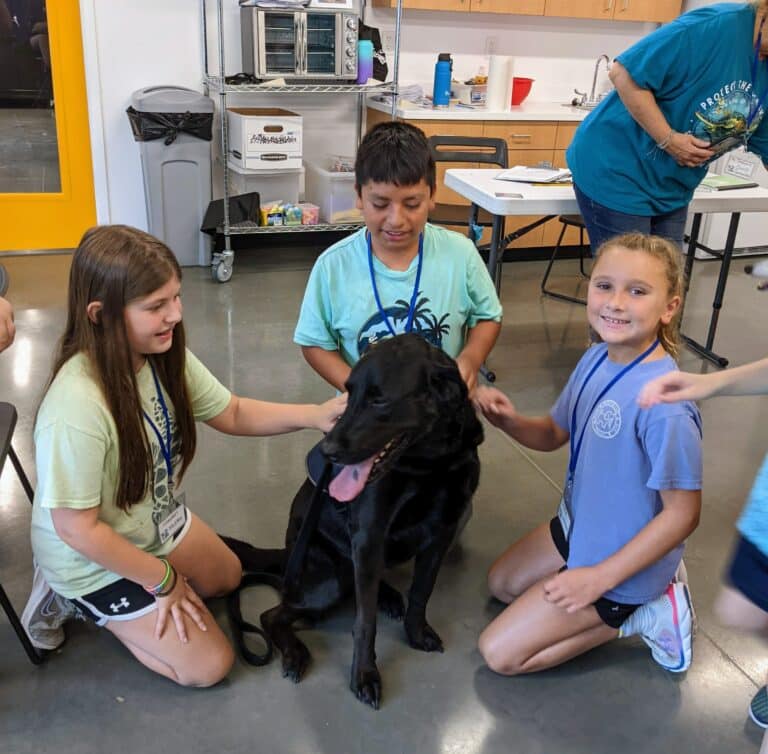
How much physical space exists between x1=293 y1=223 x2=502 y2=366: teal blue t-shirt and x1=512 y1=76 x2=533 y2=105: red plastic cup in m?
3.48

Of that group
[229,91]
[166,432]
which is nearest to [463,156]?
[229,91]

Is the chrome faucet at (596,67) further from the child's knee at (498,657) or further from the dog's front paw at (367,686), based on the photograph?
the dog's front paw at (367,686)

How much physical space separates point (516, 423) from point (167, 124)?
10.8 ft

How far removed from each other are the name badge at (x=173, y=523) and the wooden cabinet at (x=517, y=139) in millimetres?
3111

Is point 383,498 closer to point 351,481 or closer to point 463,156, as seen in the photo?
point 351,481

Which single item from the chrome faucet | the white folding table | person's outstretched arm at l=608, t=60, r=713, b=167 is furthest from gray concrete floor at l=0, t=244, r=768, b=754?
the chrome faucet

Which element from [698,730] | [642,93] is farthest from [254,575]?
[642,93]

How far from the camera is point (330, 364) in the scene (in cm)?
205

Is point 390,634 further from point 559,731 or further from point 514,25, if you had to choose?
point 514,25

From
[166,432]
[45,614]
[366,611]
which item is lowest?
[45,614]

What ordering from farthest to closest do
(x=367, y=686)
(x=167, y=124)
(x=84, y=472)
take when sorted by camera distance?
(x=167, y=124), (x=367, y=686), (x=84, y=472)

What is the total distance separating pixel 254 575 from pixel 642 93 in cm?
192

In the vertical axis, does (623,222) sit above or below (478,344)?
above

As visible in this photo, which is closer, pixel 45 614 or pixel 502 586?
pixel 45 614
